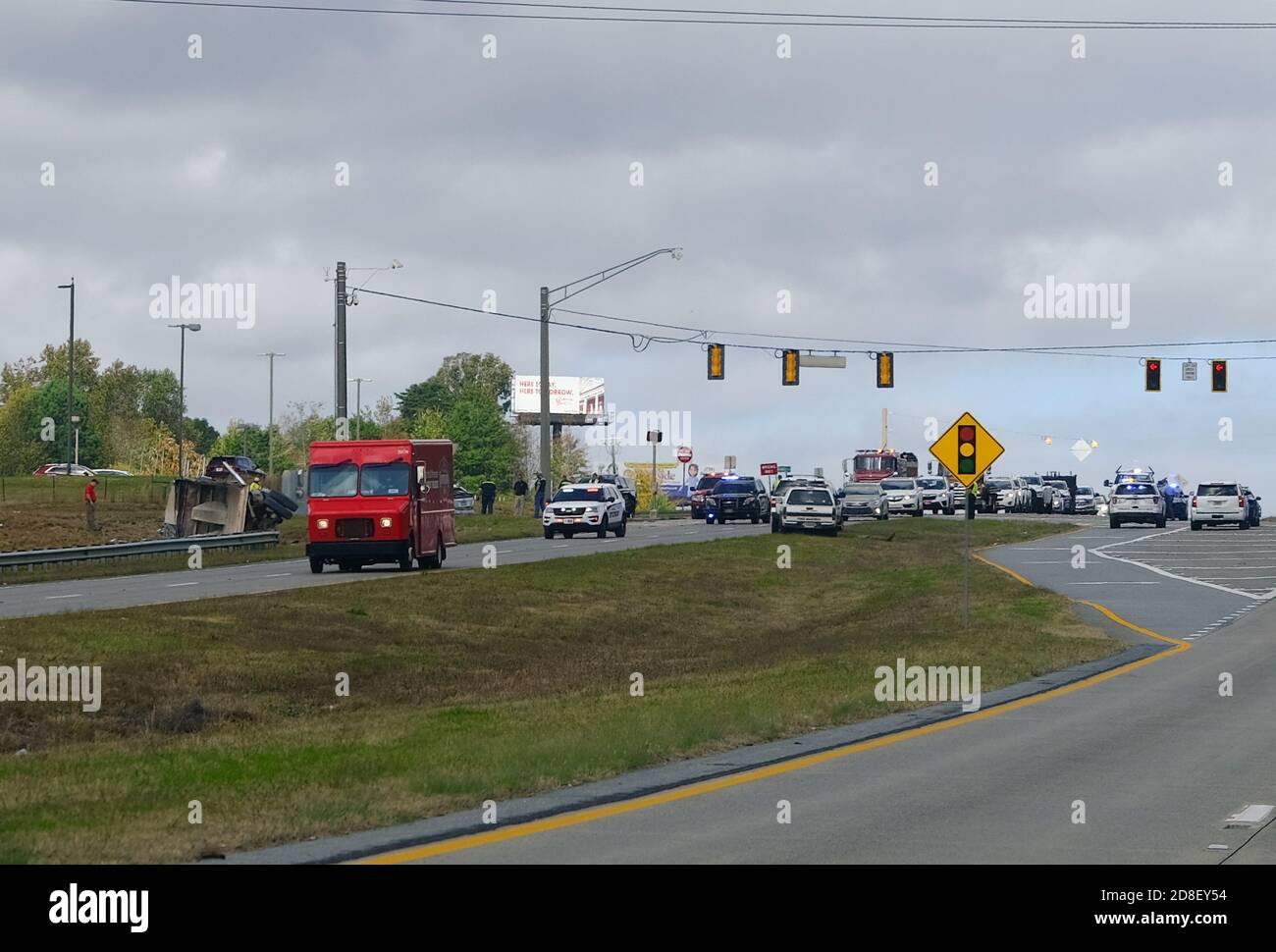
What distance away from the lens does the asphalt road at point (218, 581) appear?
1267 inches

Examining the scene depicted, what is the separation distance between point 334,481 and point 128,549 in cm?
942

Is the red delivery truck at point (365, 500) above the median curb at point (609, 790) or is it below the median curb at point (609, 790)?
above

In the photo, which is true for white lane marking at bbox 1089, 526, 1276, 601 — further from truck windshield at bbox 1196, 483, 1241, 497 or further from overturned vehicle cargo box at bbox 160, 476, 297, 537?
overturned vehicle cargo box at bbox 160, 476, 297, 537

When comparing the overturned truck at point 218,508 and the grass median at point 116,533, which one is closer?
the grass median at point 116,533

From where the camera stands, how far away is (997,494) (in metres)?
92.2

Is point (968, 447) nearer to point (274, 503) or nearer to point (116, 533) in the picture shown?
point (274, 503)

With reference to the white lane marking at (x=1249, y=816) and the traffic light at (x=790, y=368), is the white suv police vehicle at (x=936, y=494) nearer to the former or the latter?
the traffic light at (x=790, y=368)

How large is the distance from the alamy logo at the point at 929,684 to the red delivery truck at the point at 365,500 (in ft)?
63.4

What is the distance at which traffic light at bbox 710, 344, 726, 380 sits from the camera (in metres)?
61.6

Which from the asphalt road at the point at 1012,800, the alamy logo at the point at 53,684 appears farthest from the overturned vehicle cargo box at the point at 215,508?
the asphalt road at the point at 1012,800

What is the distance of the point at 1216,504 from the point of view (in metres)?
70.2

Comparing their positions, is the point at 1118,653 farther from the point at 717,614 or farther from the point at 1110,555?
the point at 1110,555
